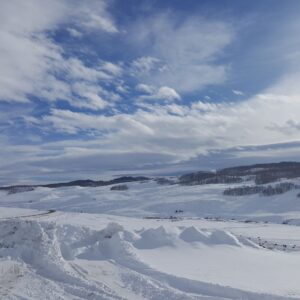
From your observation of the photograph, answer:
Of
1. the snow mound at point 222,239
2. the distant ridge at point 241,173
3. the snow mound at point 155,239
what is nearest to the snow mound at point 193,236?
the snow mound at point 222,239

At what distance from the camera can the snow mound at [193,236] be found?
70.9 ft

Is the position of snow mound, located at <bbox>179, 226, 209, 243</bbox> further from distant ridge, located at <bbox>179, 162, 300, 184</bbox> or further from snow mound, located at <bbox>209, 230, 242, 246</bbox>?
distant ridge, located at <bbox>179, 162, 300, 184</bbox>

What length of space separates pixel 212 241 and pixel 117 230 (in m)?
4.43

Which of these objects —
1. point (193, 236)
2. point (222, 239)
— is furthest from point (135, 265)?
point (222, 239)

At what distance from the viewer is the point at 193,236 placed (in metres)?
22.0

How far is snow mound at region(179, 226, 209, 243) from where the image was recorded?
2162cm

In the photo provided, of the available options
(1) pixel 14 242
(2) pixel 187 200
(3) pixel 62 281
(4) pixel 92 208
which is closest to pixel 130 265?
(3) pixel 62 281

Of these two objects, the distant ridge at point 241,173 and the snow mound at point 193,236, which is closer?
the snow mound at point 193,236

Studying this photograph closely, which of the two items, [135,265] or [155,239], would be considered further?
[155,239]

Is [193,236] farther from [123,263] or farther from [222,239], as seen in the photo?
[123,263]

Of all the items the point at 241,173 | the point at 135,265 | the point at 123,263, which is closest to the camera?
the point at 135,265

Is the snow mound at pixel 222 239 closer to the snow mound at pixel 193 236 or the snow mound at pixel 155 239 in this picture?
the snow mound at pixel 193 236

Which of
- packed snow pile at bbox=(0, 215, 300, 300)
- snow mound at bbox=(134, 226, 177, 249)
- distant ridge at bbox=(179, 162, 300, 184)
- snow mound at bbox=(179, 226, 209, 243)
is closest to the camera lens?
packed snow pile at bbox=(0, 215, 300, 300)

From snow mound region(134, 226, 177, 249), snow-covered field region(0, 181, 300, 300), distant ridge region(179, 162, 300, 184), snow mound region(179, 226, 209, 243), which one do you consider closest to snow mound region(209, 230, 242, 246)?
snow-covered field region(0, 181, 300, 300)
